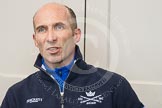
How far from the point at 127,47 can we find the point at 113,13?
182mm

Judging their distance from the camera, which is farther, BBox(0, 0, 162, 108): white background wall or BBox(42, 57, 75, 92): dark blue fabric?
BBox(0, 0, 162, 108): white background wall

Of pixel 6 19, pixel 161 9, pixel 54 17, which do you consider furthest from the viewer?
pixel 6 19

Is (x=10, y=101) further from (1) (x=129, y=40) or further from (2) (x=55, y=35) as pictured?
(1) (x=129, y=40)

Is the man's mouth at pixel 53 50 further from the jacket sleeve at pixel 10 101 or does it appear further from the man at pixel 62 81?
the jacket sleeve at pixel 10 101

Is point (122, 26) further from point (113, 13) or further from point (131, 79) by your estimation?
point (131, 79)

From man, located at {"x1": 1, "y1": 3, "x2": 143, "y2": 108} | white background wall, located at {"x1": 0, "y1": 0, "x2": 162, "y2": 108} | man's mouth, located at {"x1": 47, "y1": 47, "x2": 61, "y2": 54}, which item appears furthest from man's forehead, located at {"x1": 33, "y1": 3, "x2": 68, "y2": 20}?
white background wall, located at {"x1": 0, "y1": 0, "x2": 162, "y2": 108}

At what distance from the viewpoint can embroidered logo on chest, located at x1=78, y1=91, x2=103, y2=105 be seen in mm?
1106

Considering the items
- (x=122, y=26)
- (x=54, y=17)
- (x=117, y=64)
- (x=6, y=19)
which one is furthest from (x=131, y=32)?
(x=6, y=19)

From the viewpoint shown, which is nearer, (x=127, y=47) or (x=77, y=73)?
(x=77, y=73)

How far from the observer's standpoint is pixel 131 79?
136 centimetres

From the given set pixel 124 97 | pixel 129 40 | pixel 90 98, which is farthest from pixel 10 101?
pixel 129 40

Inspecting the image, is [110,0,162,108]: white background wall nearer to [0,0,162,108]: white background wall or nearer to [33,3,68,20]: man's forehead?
[0,0,162,108]: white background wall


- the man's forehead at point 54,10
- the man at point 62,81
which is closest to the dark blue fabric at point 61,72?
the man at point 62,81

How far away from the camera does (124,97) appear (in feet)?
3.72
